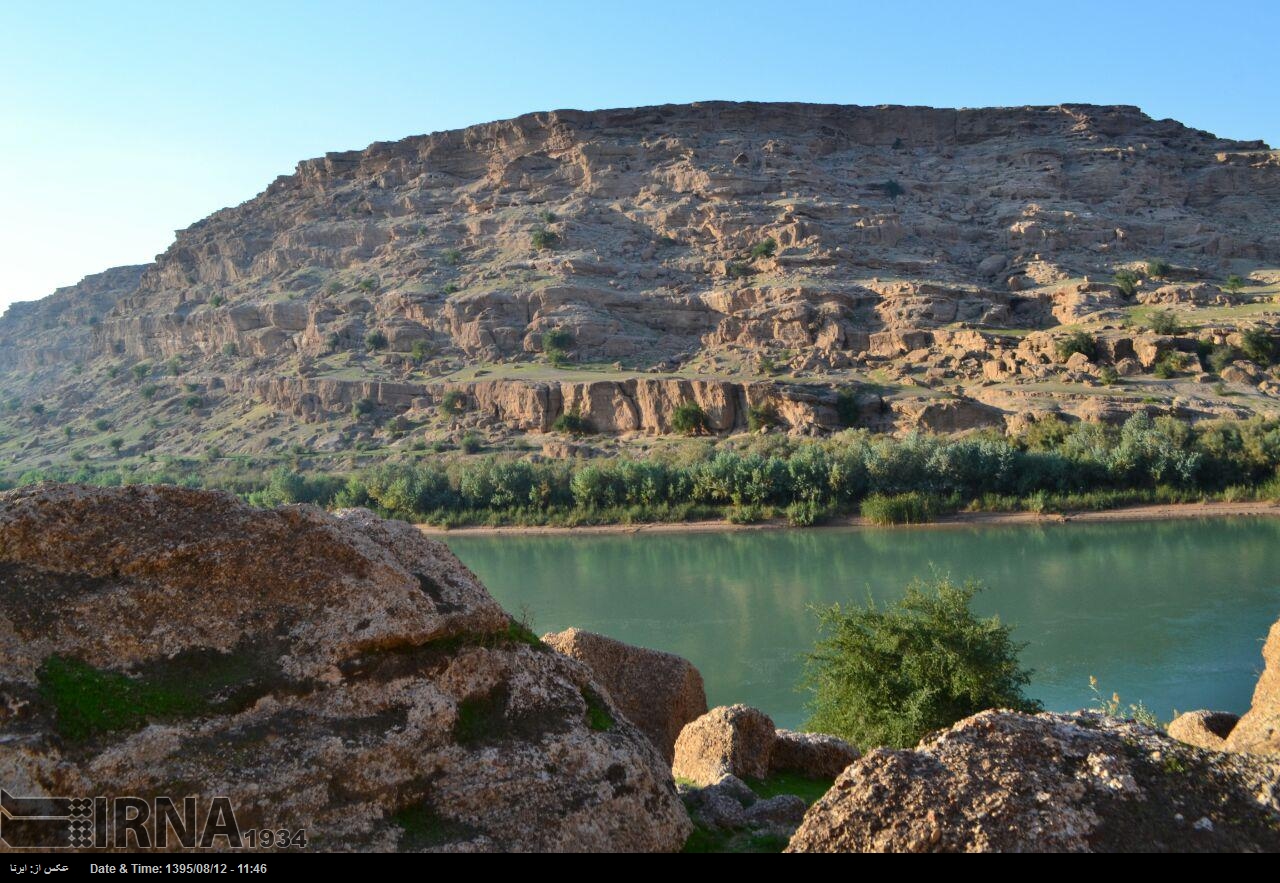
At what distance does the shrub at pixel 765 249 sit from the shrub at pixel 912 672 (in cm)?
4729

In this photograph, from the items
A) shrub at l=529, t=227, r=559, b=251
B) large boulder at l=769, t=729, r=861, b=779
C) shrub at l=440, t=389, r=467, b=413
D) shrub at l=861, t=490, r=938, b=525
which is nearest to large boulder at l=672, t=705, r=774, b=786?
large boulder at l=769, t=729, r=861, b=779

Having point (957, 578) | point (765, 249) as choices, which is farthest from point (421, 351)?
point (957, 578)

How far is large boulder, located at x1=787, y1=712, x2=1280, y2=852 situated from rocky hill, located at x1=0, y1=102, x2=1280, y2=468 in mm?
38550

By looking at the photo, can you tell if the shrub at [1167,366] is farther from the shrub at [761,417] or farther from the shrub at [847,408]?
the shrub at [761,417]

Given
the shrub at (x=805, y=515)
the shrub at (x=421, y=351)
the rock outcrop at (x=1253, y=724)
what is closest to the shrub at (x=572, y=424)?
the shrub at (x=421, y=351)

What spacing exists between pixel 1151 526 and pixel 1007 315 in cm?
1994

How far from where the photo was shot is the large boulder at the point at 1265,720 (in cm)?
592

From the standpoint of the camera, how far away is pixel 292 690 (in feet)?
16.4

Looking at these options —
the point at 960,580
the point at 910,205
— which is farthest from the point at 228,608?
the point at 910,205

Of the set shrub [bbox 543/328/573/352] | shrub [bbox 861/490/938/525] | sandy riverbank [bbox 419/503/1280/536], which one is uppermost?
shrub [bbox 543/328/573/352]

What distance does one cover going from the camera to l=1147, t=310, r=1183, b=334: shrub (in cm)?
4488

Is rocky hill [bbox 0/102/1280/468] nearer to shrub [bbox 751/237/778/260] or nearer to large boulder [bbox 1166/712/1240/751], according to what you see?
shrub [bbox 751/237/778/260]

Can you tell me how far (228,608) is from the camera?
5258mm
